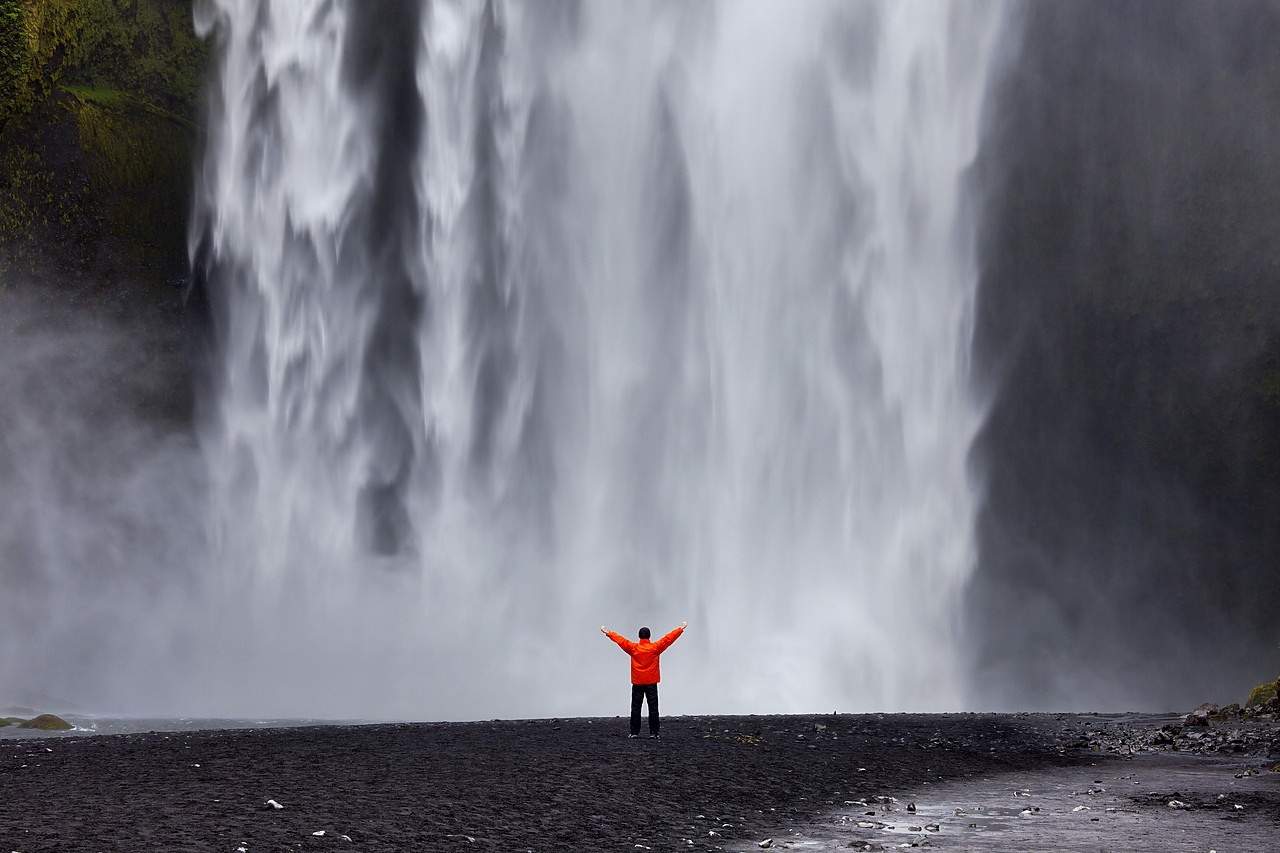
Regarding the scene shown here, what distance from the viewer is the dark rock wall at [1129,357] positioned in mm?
27453

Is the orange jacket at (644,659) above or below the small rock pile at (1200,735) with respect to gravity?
above

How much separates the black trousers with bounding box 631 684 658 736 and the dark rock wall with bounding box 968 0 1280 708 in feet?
55.4

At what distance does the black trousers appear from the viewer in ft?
37.7

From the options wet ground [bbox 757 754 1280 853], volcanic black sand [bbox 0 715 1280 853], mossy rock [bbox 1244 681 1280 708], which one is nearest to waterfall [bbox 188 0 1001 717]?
mossy rock [bbox 1244 681 1280 708]

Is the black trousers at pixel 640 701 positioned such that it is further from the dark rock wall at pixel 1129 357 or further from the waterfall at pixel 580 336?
the dark rock wall at pixel 1129 357

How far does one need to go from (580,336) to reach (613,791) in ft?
71.6

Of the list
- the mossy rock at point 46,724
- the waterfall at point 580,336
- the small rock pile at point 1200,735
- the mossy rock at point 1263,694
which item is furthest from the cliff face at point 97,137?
the mossy rock at point 1263,694

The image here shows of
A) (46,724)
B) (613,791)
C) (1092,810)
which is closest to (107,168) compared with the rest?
(46,724)

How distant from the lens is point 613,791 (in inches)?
330

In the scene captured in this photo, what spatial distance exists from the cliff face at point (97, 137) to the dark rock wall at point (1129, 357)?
2459 cm

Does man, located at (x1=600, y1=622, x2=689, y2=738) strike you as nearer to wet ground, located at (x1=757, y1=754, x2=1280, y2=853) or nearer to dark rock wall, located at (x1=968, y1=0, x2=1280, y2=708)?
wet ground, located at (x1=757, y1=754, x2=1280, y2=853)

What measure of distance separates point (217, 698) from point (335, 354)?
33.5ft

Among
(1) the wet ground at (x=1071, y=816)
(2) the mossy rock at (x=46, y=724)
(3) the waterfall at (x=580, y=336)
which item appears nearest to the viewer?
(1) the wet ground at (x=1071, y=816)

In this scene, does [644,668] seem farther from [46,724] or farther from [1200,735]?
[46,724]
